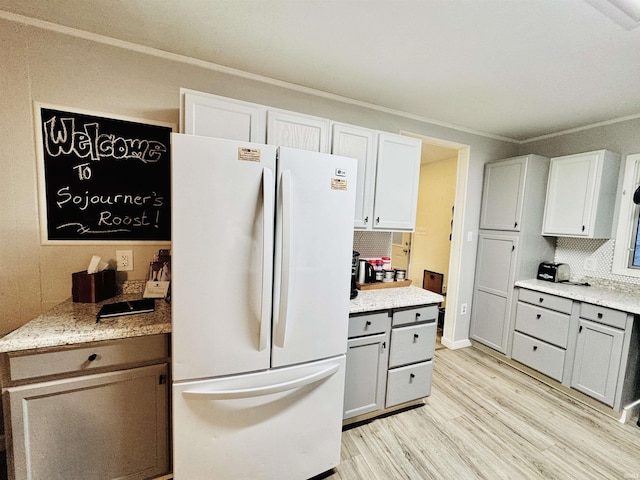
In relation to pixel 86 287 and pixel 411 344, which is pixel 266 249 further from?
pixel 411 344

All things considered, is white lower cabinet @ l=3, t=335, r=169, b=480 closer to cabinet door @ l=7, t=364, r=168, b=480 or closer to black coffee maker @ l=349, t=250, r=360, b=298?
cabinet door @ l=7, t=364, r=168, b=480

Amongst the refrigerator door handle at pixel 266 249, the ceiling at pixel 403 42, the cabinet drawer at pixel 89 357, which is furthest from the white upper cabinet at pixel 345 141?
the cabinet drawer at pixel 89 357

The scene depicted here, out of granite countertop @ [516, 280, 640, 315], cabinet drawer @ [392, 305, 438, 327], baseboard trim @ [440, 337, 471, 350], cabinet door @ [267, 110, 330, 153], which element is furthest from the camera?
baseboard trim @ [440, 337, 471, 350]

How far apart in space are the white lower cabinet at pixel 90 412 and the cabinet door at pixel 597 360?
3.19 m

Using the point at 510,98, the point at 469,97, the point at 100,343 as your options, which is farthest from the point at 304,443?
the point at 510,98

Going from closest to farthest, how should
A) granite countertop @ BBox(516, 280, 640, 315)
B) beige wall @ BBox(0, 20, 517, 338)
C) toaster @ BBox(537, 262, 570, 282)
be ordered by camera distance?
beige wall @ BBox(0, 20, 517, 338) < granite countertop @ BBox(516, 280, 640, 315) < toaster @ BBox(537, 262, 570, 282)

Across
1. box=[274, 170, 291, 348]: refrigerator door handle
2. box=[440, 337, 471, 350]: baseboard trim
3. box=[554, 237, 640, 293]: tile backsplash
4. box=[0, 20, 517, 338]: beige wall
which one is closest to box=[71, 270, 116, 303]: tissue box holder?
box=[0, 20, 517, 338]: beige wall

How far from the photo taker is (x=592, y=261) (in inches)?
109

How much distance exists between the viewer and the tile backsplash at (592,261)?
2.56 m

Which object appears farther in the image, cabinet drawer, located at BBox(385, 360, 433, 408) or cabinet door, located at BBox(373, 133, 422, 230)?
cabinet door, located at BBox(373, 133, 422, 230)

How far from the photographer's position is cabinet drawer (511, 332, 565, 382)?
2.47 metres

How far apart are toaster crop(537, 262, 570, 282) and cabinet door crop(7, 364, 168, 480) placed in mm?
3552

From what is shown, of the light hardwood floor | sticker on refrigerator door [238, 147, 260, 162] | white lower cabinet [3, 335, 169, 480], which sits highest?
sticker on refrigerator door [238, 147, 260, 162]

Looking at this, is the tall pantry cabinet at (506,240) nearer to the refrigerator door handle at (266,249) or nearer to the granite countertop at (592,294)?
the granite countertop at (592,294)
